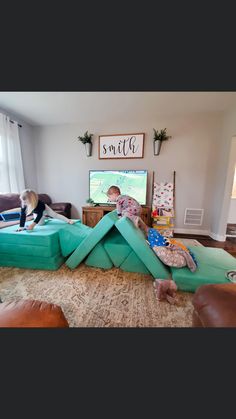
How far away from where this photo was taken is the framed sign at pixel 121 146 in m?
2.98

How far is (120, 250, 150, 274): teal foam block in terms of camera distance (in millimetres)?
1574

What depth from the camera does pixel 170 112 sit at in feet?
8.79

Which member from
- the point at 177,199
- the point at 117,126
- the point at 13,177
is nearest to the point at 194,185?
the point at 177,199

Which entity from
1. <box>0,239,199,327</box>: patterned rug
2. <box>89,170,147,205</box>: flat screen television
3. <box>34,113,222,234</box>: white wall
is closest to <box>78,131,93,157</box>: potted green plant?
<box>34,113,222,234</box>: white wall

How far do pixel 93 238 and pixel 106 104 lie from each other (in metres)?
2.31

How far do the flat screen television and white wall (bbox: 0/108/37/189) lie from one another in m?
1.50

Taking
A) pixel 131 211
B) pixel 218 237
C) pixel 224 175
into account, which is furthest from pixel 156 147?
pixel 218 237

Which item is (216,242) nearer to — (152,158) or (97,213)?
(152,158)

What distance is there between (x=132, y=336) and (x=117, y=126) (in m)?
3.38

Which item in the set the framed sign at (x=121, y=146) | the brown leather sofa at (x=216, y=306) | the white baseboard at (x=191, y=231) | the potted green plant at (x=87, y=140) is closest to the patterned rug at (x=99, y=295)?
the brown leather sofa at (x=216, y=306)

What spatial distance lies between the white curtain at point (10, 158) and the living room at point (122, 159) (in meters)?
0.13

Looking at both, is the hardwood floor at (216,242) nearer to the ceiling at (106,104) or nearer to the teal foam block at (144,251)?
the teal foam block at (144,251)

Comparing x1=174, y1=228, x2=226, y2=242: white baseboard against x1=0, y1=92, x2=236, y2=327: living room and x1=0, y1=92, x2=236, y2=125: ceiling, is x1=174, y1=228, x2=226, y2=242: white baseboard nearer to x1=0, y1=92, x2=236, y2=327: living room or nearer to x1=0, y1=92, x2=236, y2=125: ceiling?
x1=0, y1=92, x2=236, y2=327: living room

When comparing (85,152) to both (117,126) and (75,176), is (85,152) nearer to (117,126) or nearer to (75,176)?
(75,176)
